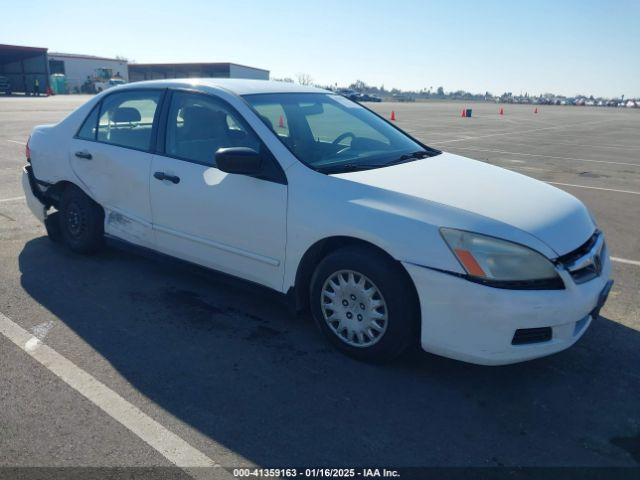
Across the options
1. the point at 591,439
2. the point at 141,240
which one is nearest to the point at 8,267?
the point at 141,240

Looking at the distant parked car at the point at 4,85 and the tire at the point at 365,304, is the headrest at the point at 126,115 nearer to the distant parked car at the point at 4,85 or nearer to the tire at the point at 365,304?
the tire at the point at 365,304

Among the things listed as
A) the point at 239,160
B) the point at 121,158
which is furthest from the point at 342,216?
the point at 121,158

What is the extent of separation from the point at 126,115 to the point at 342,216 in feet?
8.07

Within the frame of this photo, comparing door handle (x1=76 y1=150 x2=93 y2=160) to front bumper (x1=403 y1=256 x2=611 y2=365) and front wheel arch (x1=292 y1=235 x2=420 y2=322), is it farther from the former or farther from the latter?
front bumper (x1=403 y1=256 x2=611 y2=365)

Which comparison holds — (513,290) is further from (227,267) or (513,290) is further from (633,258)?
(633,258)

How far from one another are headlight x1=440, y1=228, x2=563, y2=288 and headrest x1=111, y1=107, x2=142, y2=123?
9.76 feet

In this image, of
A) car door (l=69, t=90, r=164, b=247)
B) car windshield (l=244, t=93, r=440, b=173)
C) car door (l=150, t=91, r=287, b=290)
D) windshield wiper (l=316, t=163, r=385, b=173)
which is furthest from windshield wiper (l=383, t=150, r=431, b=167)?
car door (l=69, t=90, r=164, b=247)

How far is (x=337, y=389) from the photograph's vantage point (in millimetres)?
3070

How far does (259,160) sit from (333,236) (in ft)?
2.33

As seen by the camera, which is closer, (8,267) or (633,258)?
(8,267)

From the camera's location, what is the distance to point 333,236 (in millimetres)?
3279

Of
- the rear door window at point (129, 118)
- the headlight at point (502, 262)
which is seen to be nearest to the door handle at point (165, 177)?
the rear door window at point (129, 118)

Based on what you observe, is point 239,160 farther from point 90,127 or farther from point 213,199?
point 90,127

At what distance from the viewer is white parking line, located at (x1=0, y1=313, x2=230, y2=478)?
8.10ft
